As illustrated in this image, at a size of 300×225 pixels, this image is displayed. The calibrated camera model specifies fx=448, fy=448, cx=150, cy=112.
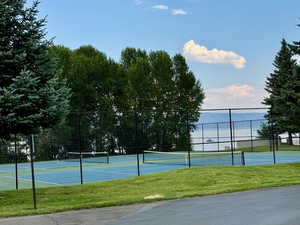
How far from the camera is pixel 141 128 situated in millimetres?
34062

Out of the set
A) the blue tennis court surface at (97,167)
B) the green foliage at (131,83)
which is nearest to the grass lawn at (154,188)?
the blue tennis court surface at (97,167)

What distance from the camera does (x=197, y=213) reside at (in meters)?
8.20

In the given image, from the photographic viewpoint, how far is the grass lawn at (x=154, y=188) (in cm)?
1023

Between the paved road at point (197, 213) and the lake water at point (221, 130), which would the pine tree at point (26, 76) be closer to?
the paved road at point (197, 213)

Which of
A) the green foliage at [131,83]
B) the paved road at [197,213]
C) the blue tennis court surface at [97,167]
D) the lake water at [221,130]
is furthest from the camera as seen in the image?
the green foliage at [131,83]

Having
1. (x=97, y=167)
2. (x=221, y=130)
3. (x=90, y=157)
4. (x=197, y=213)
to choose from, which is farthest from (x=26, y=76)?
(x=221, y=130)

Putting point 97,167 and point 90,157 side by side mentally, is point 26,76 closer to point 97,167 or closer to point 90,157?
point 97,167

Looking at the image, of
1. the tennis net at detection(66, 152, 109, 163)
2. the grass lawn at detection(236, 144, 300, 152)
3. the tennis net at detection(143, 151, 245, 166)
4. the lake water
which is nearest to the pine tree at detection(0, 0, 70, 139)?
the tennis net at detection(143, 151, 245, 166)

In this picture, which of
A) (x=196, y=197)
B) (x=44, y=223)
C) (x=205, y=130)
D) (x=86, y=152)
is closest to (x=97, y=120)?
(x=86, y=152)

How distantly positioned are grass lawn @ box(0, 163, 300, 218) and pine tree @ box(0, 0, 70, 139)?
2.07 meters

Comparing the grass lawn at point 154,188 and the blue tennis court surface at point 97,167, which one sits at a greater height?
the grass lawn at point 154,188

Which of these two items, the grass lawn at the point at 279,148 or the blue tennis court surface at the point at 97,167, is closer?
the blue tennis court surface at the point at 97,167

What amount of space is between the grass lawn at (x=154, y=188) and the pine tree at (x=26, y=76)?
2.07 m

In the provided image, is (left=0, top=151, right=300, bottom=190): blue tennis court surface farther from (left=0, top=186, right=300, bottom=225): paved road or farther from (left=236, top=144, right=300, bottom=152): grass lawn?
(left=0, top=186, right=300, bottom=225): paved road
